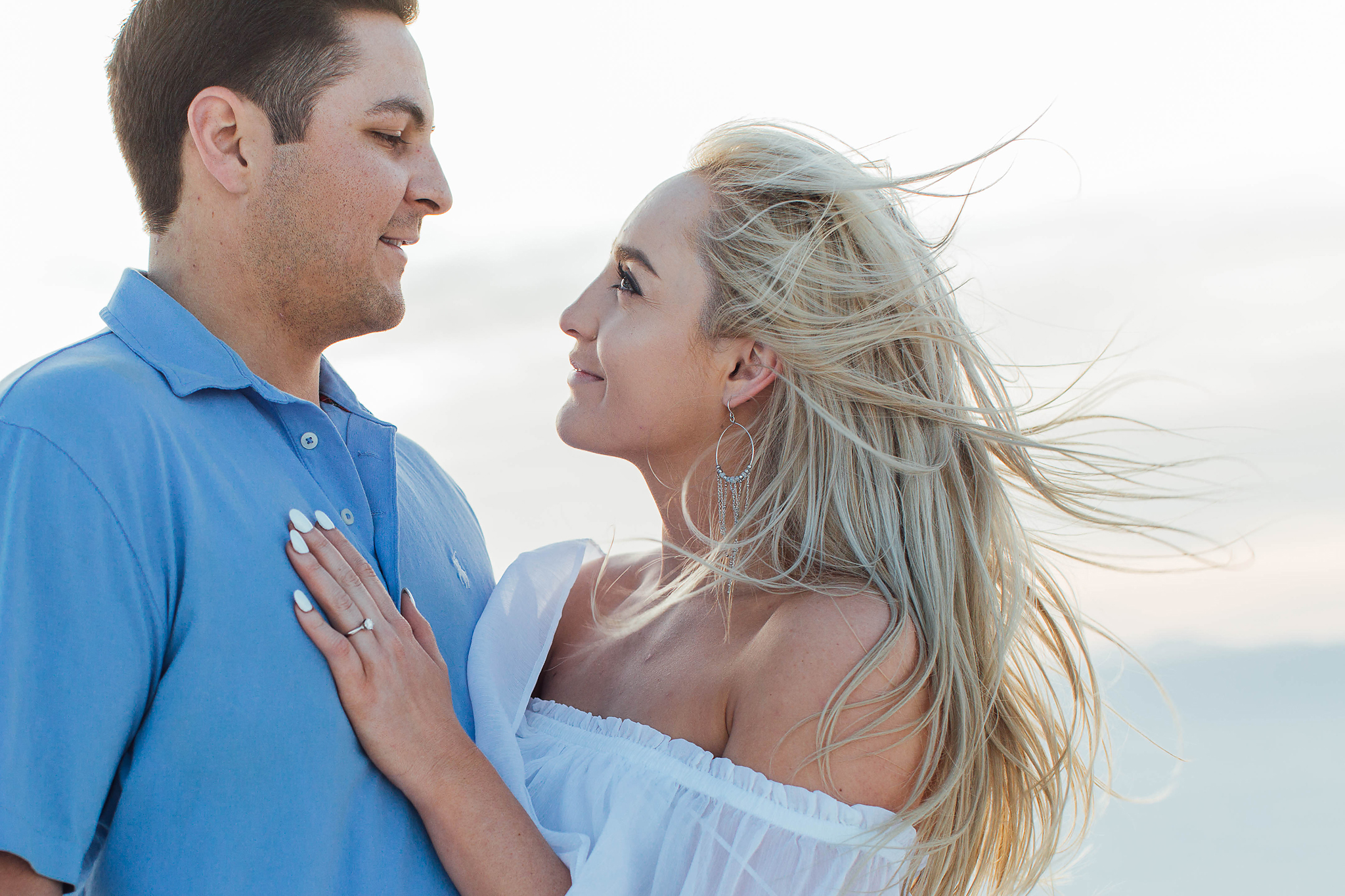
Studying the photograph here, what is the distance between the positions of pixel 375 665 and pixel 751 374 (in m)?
1.23

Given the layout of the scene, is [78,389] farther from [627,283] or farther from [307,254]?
[627,283]

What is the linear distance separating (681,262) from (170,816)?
165 cm

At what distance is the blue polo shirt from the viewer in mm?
1470

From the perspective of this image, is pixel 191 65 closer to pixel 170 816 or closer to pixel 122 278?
pixel 122 278

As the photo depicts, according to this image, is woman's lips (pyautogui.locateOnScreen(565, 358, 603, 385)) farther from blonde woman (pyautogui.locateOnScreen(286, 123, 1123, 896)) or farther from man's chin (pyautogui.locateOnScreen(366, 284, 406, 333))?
man's chin (pyautogui.locateOnScreen(366, 284, 406, 333))

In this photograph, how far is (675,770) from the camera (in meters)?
2.15

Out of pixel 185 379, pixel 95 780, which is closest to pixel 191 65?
pixel 185 379

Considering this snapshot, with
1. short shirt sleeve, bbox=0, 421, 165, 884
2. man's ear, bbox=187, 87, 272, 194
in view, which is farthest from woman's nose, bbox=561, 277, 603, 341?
short shirt sleeve, bbox=0, 421, 165, 884

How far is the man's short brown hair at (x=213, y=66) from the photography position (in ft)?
6.79

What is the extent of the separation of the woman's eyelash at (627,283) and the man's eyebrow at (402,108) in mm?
635

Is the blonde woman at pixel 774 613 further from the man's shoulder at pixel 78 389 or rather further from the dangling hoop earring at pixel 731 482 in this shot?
the man's shoulder at pixel 78 389

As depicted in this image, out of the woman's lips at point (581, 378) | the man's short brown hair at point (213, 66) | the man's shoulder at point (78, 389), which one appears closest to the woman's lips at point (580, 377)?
the woman's lips at point (581, 378)

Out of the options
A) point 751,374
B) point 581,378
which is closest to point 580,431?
point 581,378

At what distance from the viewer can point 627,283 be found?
8.79ft
